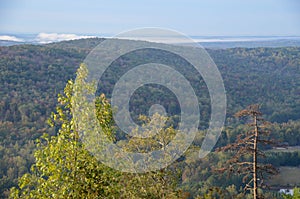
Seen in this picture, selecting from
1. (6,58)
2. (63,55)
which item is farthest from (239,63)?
(6,58)

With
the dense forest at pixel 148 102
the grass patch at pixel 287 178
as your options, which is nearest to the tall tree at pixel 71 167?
the dense forest at pixel 148 102

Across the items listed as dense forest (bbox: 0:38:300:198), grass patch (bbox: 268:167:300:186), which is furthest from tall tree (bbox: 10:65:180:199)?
grass patch (bbox: 268:167:300:186)

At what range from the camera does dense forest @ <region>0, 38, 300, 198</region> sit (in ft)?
98.5

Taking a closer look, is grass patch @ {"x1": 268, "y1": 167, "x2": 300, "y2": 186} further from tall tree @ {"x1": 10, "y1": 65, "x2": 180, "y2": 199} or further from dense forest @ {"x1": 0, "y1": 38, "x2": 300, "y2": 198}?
tall tree @ {"x1": 10, "y1": 65, "x2": 180, "y2": 199}

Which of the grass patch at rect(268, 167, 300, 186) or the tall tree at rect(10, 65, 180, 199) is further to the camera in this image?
the grass patch at rect(268, 167, 300, 186)

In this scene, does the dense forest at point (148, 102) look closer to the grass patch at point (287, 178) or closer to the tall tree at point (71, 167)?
the grass patch at point (287, 178)

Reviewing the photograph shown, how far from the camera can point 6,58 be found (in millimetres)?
56844

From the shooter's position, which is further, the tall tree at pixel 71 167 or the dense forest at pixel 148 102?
the dense forest at pixel 148 102

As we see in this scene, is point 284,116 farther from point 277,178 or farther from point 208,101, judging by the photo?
point 277,178

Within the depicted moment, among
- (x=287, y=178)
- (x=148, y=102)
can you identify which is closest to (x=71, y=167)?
(x=287, y=178)

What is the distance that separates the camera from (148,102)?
5084 centimetres

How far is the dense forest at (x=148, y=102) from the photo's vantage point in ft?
98.5

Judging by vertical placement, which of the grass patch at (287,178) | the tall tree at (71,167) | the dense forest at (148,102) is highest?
the tall tree at (71,167)

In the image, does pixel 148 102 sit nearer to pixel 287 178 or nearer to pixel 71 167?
pixel 287 178
